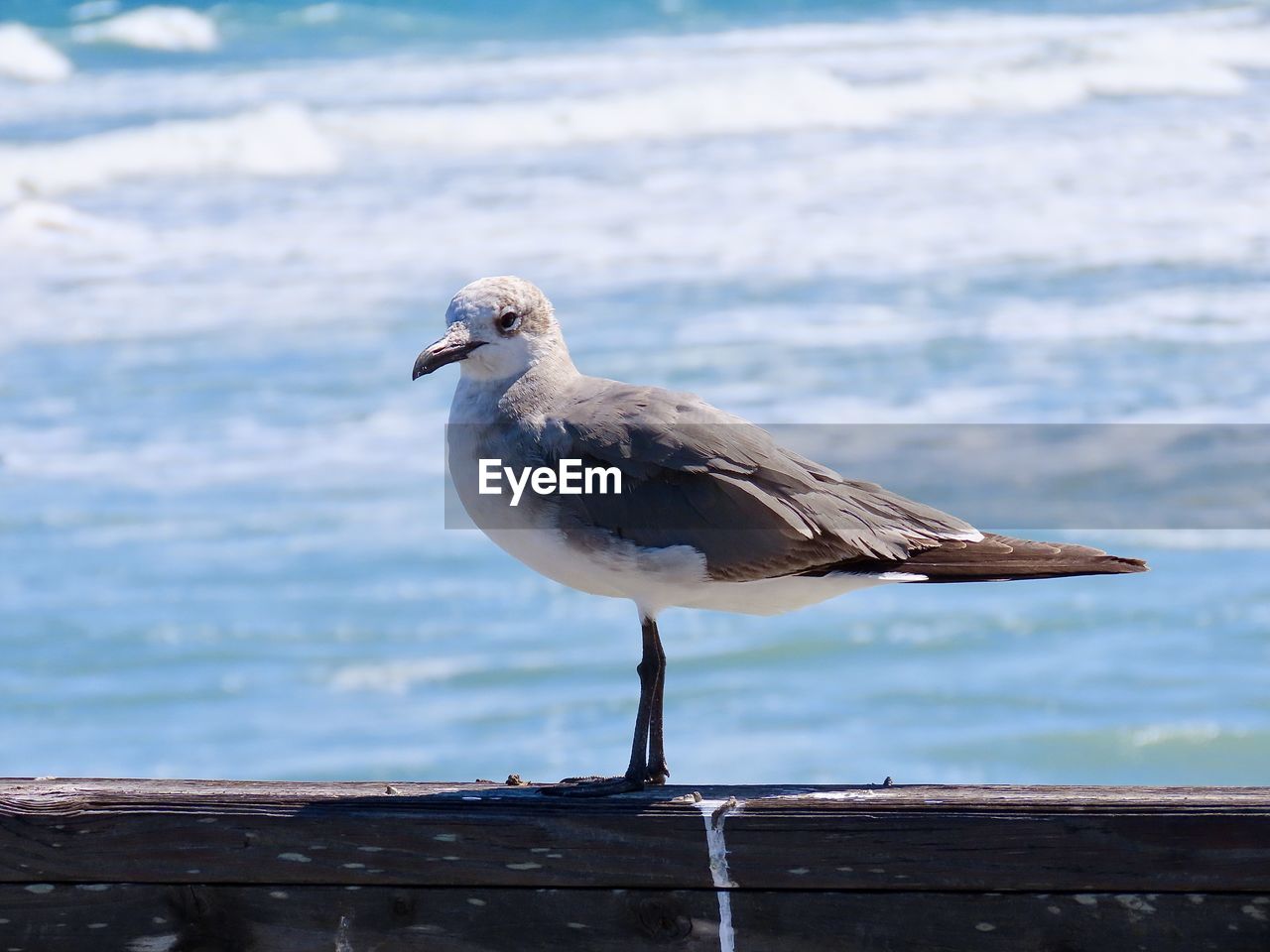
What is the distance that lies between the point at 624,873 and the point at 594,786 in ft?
1.43

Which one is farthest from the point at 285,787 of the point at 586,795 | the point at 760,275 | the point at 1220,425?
the point at 760,275

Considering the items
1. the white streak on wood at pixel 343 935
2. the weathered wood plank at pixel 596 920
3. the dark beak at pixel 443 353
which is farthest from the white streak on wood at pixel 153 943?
the dark beak at pixel 443 353

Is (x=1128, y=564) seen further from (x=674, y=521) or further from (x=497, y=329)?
(x=497, y=329)

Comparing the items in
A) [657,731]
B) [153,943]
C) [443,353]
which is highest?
[443,353]

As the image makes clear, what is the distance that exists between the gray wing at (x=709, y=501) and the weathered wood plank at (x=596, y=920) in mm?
757

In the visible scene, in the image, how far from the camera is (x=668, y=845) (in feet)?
8.18

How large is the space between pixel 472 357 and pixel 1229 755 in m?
4.67

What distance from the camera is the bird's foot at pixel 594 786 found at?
9.00ft

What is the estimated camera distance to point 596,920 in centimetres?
246

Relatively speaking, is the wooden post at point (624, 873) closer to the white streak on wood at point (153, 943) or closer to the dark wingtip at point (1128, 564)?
the white streak on wood at point (153, 943)

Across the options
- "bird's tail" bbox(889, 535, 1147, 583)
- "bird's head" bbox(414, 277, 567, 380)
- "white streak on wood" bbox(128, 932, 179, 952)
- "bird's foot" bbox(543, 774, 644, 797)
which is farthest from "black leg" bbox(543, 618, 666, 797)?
"white streak on wood" bbox(128, 932, 179, 952)

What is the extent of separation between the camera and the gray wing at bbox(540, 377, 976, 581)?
3.07 metres

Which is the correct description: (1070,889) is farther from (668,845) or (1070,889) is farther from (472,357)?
(472,357)

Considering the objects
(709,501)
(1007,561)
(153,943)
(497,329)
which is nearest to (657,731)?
(709,501)
